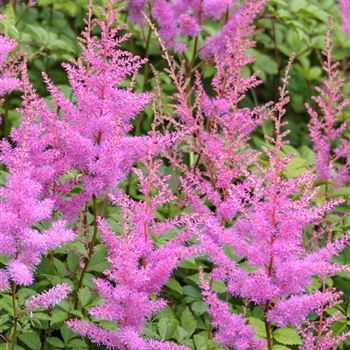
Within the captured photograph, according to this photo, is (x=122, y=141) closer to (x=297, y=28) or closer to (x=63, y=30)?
(x=297, y=28)

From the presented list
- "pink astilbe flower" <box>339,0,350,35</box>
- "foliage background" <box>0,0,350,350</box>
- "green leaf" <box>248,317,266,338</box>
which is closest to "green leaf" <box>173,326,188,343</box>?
"foliage background" <box>0,0,350,350</box>

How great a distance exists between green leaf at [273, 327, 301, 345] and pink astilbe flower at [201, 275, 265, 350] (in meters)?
0.28

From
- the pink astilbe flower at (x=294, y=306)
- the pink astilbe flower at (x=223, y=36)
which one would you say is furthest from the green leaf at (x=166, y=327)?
the pink astilbe flower at (x=223, y=36)

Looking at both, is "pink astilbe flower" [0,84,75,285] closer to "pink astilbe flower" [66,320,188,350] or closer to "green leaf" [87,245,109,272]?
"pink astilbe flower" [66,320,188,350]

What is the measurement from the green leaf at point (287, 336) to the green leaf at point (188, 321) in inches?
11.2

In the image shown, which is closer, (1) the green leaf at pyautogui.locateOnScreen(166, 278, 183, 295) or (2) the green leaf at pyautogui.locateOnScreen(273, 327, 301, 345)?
(2) the green leaf at pyautogui.locateOnScreen(273, 327, 301, 345)

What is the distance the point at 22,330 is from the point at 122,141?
2.27 feet

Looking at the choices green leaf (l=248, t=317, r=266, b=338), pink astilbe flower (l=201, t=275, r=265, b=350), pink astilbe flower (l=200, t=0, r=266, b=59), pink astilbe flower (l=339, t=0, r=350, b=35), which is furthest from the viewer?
pink astilbe flower (l=339, t=0, r=350, b=35)

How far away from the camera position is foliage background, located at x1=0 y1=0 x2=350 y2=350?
281 centimetres

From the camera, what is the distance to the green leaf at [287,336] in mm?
2775

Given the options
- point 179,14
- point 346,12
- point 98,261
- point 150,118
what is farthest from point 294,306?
point 346,12

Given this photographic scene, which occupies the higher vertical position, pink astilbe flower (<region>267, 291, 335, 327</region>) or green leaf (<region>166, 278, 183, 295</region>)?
pink astilbe flower (<region>267, 291, 335, 327</region>)

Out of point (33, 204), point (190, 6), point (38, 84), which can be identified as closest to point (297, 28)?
point (190, 6)

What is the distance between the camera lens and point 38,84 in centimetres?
467
